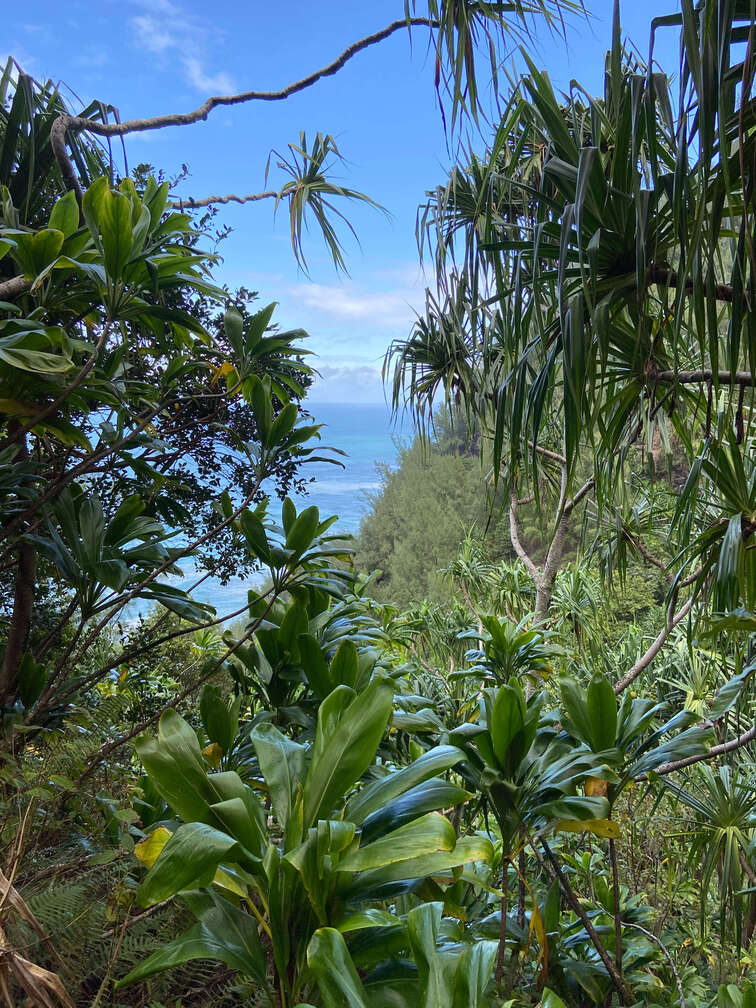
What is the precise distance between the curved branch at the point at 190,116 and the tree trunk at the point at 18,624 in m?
0.55

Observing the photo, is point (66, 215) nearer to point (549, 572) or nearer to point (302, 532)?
point (302, 532)

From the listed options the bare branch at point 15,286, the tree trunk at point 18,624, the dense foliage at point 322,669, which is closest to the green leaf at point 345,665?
the dense foliage at point 322,669

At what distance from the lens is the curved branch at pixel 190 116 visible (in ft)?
4.17

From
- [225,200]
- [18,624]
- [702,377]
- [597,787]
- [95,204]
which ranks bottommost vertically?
[597,787]

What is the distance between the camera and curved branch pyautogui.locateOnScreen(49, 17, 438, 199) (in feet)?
4.17

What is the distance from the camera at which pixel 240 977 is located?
2.27ft

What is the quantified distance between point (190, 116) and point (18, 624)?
4.27 ft

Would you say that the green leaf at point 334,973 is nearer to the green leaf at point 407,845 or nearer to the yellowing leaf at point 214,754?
the green leaf at point 407,845

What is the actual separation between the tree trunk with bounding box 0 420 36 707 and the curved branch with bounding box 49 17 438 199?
1.81 feet

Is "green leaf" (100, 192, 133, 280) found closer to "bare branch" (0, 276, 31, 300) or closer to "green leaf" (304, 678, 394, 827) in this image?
"bare branch" (0, 276, 31, 300)

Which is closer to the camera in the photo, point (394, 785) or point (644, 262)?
point (394, 785)

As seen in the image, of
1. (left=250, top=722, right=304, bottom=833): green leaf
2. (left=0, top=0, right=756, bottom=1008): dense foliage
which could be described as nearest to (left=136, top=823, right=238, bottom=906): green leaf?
(left=0, top=0, right=756, bottom=1008): dense foliage

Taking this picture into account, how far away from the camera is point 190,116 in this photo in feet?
5.25

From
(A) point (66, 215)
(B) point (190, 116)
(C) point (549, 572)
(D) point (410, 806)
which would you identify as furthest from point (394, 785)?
(C) point (549, 572)
